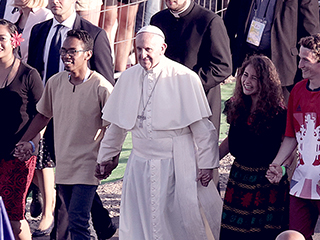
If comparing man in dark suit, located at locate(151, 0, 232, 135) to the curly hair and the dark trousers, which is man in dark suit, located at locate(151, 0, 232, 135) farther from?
the dark trousers

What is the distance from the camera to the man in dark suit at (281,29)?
21.7ft

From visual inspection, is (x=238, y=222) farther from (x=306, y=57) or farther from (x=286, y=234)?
(x=286, y=234)

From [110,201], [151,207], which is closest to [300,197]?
[151,207]

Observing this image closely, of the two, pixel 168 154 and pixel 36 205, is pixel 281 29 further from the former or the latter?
pixel 36 205

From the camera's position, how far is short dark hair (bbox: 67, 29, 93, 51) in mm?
5984

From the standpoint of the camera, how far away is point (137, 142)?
5617mm

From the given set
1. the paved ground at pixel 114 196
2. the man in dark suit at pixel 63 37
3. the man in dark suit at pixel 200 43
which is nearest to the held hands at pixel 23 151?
the man in dark suit at pixel 63 37

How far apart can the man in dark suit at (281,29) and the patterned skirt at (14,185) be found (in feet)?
7.05

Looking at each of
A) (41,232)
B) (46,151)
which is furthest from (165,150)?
(41,232)

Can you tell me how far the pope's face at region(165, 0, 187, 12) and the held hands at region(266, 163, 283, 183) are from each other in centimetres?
171

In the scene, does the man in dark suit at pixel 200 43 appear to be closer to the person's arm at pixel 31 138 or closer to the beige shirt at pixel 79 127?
the beige shirt at pixel 79 127

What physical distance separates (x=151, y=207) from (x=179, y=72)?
0.99m

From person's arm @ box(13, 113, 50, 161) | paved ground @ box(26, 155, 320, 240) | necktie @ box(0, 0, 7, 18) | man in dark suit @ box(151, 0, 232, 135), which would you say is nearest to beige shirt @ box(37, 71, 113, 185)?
person's arm @ box(13, 113, 50, 161)

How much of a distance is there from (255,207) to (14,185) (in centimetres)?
189
